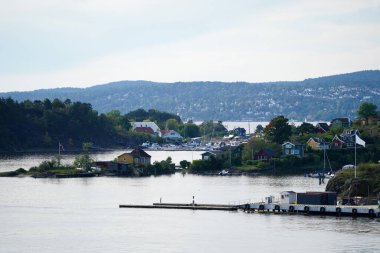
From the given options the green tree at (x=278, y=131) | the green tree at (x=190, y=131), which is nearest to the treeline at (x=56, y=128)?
the green tree at (x=190, y=131)

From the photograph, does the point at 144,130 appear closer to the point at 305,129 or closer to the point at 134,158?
the point at 305,129

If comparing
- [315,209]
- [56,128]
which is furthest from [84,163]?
[56,128]

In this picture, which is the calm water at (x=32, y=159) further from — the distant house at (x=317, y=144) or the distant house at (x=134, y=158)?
the distant house at (x=317, y=144)

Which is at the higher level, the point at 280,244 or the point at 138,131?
the point at 138,131

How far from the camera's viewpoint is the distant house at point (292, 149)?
9600 centimetres

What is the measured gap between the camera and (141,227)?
5338cm

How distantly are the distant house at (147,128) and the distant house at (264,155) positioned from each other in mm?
68046

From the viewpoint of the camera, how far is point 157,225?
54125 millimetres

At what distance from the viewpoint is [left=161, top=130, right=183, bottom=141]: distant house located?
160250 millimetres

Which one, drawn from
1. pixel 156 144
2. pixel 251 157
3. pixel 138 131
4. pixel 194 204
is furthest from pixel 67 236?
pixel 138 131

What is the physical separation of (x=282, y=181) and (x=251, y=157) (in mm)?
16244

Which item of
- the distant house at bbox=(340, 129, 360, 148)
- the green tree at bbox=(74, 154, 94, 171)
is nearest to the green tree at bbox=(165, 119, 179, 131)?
the distant house at bbox=(340, 129, 360, 148)

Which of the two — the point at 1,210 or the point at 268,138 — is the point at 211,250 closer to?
the point at 1,210

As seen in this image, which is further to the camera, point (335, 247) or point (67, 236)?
point (67, 236)
